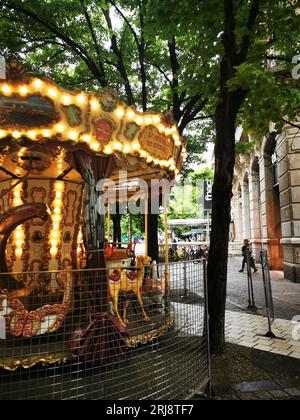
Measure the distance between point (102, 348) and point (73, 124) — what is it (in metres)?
3.41

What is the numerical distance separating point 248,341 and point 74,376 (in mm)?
3304

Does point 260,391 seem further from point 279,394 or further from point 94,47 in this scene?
point 94,47

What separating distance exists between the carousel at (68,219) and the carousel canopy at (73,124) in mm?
14

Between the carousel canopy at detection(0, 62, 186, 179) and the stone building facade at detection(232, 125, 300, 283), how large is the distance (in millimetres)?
6331

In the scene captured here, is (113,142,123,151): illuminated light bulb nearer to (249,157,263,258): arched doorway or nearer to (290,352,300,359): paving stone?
(290,352,300,359): paving stone

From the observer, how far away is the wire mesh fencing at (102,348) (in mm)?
3582

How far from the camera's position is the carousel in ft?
13.7

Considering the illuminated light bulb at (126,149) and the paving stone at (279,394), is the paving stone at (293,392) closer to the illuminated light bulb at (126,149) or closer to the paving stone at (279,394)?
the paving stone at (279,394)

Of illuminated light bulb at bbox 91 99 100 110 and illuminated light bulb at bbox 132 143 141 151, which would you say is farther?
illuminated light bulb at bbox 132 143 141 151

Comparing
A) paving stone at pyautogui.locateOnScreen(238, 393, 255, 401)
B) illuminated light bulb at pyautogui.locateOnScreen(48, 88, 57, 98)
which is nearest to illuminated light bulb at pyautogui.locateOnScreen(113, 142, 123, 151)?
illuminated light bulb at pyautogui.locateOnScreen(48, 88, 57, 98)

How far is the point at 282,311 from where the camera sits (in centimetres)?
780

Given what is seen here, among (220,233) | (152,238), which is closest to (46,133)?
(220,233)

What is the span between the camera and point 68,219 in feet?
23.7
